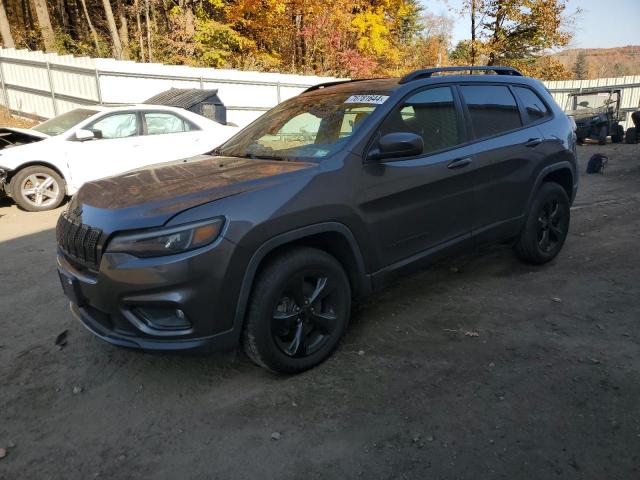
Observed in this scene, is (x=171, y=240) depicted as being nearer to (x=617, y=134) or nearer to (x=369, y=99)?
(x=369, y=99)

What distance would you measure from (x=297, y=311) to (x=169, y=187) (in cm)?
105

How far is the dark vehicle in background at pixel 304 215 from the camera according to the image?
98.2 inches

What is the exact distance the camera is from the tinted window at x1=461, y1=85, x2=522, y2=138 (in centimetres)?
387

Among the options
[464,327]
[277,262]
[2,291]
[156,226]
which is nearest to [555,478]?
[464,327]

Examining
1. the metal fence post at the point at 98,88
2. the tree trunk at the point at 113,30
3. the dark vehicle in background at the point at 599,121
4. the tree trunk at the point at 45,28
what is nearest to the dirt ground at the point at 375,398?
the metal fence post at the point at 98,88

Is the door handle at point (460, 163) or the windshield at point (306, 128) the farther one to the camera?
the door handle at point (460, 163)

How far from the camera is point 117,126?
7844mm

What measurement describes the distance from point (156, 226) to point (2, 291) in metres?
2.88

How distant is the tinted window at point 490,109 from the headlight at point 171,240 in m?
2.42

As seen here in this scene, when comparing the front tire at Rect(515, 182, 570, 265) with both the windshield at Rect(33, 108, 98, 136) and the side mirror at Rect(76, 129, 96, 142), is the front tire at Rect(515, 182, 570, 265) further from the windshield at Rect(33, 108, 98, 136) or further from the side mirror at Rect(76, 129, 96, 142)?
the windshield at Rect(33, 108, 98, 136)

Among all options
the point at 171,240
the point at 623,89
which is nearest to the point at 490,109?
the point at 171,240

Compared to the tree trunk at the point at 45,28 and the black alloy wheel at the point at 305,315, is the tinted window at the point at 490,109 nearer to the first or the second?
the black alloy wheel at the point at 305,315

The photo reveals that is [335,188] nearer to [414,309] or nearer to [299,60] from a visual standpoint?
[414,309]

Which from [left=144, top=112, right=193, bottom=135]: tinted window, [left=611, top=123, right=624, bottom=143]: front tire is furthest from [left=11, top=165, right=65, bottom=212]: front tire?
[left=611, top=123, right=624, bottom=143]: front tire
